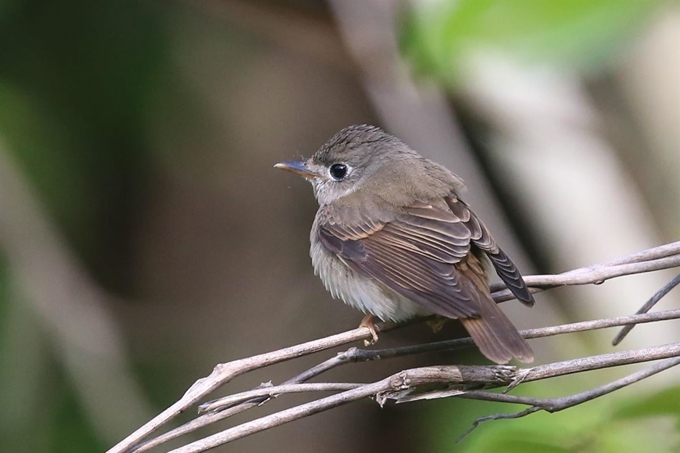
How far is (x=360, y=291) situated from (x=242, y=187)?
2660mm

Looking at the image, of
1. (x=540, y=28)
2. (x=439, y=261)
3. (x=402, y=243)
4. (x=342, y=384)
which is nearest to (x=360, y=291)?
(x=402, y=243)

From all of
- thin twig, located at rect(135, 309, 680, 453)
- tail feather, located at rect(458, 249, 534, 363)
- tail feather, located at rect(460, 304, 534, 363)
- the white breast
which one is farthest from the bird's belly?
thin twig, located at rect(135, 309, 680, 453)

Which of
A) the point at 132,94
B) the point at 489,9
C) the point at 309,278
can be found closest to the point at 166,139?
the point at 132,94

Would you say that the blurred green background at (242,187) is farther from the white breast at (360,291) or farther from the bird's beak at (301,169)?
the bird's beak at (301,169)

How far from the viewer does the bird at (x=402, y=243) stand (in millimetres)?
2592

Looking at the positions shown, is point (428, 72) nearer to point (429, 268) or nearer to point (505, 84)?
point (429, 268)

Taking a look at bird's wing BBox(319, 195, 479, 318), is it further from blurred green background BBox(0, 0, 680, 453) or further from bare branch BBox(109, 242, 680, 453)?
blurred green background BBox(0, 0, 680, 453)

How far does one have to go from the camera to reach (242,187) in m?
5.66

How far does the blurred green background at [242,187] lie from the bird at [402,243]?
433 millimetres

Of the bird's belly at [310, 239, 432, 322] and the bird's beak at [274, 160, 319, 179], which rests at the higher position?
the bird's beak at [274, 160, 319, 179]

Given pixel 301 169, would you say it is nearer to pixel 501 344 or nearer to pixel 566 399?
pixel 501 344

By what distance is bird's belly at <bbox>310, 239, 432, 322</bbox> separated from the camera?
9.84 ft

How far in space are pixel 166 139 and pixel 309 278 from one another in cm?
136

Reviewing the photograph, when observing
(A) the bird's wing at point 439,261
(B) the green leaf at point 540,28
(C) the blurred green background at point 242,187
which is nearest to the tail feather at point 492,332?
(A) the bird's wing at point 439,261
